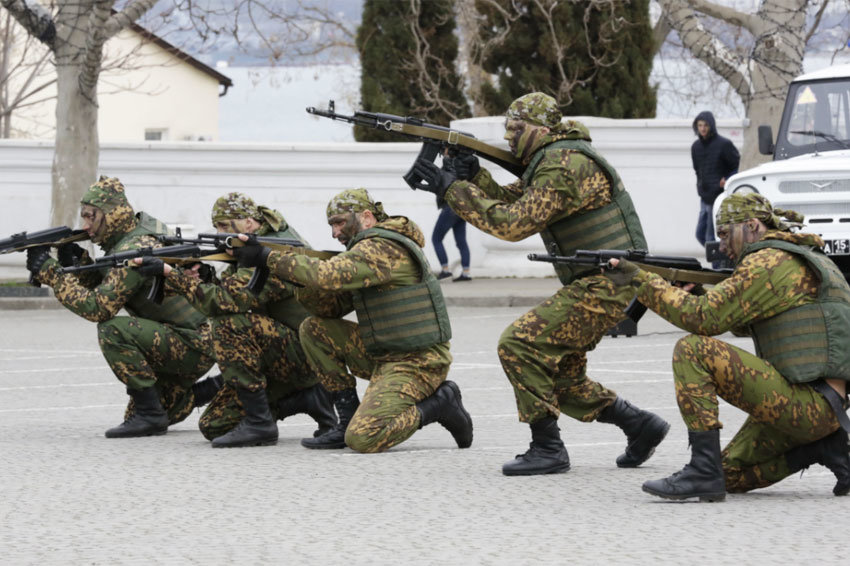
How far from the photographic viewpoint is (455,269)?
22828mm

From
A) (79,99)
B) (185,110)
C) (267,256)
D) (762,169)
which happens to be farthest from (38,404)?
(185,110)

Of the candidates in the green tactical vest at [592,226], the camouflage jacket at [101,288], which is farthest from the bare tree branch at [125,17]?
the green tactical vest at [592,226]

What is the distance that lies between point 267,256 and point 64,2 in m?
13.4

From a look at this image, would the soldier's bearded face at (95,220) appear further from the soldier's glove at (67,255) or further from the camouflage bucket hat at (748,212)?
the camouflage bucket hat at (748,212)

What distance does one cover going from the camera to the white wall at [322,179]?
22.3 m

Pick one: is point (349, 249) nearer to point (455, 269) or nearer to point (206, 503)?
point (206, 503)

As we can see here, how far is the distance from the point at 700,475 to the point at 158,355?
3.96 metres

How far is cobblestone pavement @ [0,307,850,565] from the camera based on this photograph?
22.0 feet

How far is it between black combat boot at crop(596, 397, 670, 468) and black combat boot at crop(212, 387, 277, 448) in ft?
6.77

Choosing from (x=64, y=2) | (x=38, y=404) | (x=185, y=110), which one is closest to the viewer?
(x=38, y=404)

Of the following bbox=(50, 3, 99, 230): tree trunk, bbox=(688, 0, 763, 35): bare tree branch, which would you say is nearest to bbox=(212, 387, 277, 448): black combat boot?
bbox=(50, 3, 99, 230): tree trunk

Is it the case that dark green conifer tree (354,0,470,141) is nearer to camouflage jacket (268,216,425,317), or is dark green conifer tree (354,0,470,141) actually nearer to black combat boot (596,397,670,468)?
camouflage jacket (268,216,425,317)

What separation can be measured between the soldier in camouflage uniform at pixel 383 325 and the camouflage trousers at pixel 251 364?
1.21 ft

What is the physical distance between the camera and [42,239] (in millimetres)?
10523
